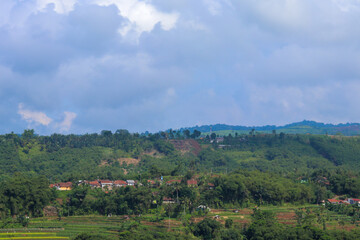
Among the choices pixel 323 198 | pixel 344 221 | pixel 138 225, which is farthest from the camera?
pixel 323 198

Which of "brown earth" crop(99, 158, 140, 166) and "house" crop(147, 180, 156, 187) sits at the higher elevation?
"brown earth" crop(99, 158, 140, 166)

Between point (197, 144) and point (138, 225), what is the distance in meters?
87.5

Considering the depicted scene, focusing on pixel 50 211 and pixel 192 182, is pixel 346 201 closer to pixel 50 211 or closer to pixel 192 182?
pixel 192 182

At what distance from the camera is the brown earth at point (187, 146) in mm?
138875

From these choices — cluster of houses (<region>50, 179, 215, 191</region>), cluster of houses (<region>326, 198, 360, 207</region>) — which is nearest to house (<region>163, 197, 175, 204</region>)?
cluster of houses (<region>50, 179, 215, 191</region>)

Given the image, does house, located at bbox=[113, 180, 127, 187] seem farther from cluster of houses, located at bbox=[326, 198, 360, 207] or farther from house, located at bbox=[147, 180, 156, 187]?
cluster of houses, located at bbox=[326, 198, 360, 207]

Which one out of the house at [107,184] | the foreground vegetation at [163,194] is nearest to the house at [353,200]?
the foreground vegetation at [163,194]

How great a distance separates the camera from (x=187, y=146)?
466 feet

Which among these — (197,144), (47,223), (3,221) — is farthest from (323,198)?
(197,144)

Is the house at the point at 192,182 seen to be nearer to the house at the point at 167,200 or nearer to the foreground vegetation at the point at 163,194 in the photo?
the foreground vegetation at the point at 163,194

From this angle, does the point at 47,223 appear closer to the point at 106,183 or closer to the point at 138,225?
the point at 138,225

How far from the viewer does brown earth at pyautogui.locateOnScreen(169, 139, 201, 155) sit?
13888 cm

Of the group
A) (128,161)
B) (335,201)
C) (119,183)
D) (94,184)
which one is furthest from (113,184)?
(335,201)

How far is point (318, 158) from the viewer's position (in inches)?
5207
